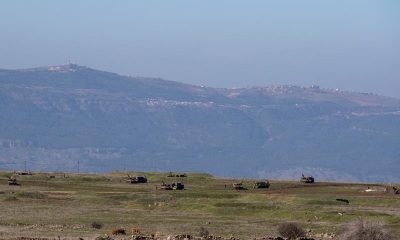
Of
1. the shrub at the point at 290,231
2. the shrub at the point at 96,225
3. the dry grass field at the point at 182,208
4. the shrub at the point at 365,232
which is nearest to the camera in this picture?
the shrub at the point at 365,232

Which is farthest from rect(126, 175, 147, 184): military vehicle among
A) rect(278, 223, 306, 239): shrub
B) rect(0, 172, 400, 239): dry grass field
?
rect(278, 223, 306, 239): shrub

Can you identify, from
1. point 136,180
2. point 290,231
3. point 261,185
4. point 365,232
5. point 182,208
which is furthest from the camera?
point 136,180

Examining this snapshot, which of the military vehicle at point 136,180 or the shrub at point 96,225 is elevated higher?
the military vehicle at point 136,180

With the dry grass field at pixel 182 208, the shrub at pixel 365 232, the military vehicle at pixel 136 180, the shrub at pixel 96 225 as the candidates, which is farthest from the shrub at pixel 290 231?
the military vehicle at pixel 136 180

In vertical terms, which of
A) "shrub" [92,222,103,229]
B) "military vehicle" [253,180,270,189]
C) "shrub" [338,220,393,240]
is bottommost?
"shrub" [92,222,103,229]

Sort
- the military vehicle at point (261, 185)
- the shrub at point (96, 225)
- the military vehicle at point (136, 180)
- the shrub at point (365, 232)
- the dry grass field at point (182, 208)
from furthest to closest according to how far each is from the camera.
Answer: the military vehicle at point (136, 180), the military vehicle at point (261, 185), the shrub at point (96, 225), the dry grass field at point (182, 208), the shrub at point (365, 232)

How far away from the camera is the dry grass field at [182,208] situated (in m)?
68.8

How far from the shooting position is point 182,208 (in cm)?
9012

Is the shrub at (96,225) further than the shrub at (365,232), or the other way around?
the shrub at (96,225)

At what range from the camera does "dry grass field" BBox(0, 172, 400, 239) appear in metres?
68.8

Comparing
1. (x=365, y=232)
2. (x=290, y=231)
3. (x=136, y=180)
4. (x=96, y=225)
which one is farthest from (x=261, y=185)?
(x=365, y=232)

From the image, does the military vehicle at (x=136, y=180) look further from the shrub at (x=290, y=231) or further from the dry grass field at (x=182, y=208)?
the shrub at (x=290, y=231)

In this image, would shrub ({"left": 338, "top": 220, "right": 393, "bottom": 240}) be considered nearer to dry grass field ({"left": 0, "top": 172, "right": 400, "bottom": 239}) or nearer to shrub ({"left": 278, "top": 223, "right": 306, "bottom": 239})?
shrub ({"left": 278, "top": 223, "right": 306, "bottom": 239})

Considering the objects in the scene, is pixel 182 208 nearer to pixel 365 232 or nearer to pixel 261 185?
pixel 261 185
